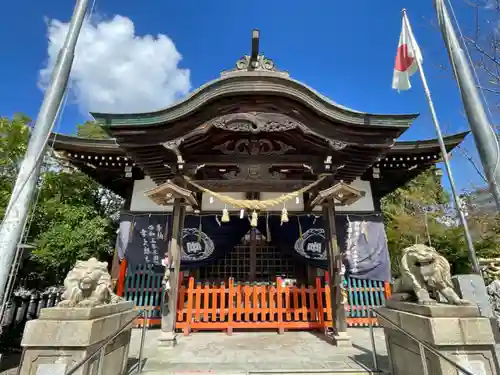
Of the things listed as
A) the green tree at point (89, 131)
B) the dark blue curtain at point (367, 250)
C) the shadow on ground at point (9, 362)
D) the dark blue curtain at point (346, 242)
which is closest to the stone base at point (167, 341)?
the shadow on ground at point (9, 362)

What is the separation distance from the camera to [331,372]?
406 cm

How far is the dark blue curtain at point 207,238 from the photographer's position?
8211mm

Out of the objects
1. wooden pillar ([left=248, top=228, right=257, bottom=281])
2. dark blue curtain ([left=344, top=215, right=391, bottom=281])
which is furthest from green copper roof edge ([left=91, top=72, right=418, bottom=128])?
wooden pillar ([left=248, top=228, right=257, bottom=281])

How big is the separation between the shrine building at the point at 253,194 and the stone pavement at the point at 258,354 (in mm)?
431

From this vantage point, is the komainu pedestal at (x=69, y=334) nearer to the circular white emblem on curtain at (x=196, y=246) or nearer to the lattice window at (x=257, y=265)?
the circular white emblem on curtain at (x=196, y=246)

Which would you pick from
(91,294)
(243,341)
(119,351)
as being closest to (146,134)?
(91,294)

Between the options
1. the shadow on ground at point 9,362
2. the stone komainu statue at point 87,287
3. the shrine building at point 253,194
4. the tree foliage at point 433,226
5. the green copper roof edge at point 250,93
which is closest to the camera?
the stone komainu statue at point 87,287

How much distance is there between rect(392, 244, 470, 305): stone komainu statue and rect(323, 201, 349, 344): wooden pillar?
88.7 inches

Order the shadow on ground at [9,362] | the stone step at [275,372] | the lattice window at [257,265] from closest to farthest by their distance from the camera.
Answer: the stone step at [275,372], the shadow on ground at [9,362], the lattice window at [257,265]

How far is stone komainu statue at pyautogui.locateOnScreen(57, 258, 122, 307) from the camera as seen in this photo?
3.27m

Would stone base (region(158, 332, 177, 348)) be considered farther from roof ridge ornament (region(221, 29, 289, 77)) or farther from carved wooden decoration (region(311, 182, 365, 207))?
roof ridge ornament (region(221, 29, 289, 77))

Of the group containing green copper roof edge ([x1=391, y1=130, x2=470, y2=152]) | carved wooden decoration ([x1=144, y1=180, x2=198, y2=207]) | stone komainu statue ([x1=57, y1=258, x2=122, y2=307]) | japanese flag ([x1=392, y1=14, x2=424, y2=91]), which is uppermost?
japanese flag ([x1=392, y1=14, x2=424, y2=91])

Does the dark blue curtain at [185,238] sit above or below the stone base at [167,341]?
above

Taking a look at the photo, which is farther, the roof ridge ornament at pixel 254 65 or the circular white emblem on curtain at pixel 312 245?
the circular white emblem on curtain at pixel 312 245
